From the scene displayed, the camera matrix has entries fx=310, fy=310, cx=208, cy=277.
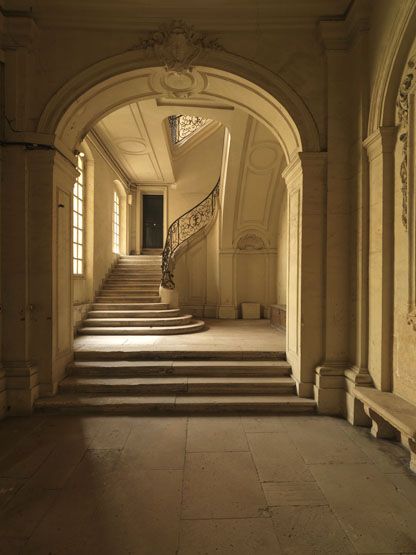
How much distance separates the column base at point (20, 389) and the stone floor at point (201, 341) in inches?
42.7

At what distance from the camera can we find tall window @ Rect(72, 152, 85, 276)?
7.35 metres

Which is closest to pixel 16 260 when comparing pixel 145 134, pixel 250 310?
pixel 145 134

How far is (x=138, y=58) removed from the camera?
4.00 metres

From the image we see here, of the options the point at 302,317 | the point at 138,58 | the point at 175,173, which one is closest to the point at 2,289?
the point at 138,58

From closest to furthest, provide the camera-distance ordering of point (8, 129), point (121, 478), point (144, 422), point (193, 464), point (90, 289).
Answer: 1. point (121, 478)
2. point (193, 464)
3. point (144, 422)
4. point (8, 129)
5. point (90, 289)

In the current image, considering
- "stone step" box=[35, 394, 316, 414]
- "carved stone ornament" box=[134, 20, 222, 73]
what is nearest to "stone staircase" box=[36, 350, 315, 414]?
"stone step" box=[35, 394, 316, 414]

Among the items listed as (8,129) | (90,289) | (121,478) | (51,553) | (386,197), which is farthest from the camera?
(90,289)

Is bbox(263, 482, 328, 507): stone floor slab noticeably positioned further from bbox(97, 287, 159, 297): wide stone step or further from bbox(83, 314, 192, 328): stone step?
bbox(97, 287, 159, 297): wide stone step

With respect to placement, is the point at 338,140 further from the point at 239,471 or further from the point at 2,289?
the point at 2,289

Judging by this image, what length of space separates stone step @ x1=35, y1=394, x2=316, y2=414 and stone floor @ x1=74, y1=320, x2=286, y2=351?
1.11 m

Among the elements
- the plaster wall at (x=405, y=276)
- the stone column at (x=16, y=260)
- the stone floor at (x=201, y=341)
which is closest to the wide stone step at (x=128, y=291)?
the stone floor at (x=201, y=341)

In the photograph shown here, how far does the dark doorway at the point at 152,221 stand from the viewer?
13438 millimetres

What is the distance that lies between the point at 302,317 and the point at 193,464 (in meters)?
2.15

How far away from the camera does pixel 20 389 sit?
3.78 metres
